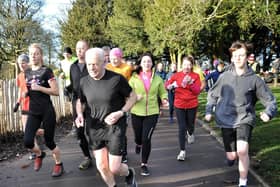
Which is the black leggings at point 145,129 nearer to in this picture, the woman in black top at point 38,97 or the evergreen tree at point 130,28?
the woman in black top at point 38,97

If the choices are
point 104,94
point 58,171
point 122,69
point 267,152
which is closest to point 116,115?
point 104,94

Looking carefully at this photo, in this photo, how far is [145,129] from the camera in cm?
631

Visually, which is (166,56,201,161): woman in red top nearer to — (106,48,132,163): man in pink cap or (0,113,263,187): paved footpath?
(0,113,263,187): paved footpath

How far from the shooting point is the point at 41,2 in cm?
3903

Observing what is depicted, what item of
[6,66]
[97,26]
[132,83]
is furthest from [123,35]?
[132,83]

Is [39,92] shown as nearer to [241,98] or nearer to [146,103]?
[146,103]

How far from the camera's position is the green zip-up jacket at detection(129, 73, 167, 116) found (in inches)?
251

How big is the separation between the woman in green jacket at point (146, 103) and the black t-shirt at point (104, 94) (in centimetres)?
A: 153

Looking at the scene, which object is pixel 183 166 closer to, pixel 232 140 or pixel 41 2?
pixel 232 140

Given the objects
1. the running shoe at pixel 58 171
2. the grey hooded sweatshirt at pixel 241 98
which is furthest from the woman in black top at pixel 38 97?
the grey hooded sweatshirt at pixel 241 98

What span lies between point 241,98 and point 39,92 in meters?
2.88

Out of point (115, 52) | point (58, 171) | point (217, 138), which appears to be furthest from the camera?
point (217, 138)

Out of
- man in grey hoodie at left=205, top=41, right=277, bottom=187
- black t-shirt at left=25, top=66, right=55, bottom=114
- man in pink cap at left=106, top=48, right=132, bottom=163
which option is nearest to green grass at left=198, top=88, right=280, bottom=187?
man in grey hoodie at left=205, top=41, right=277, bottom=187

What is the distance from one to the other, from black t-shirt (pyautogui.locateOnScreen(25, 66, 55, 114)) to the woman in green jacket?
1405 millimetres
